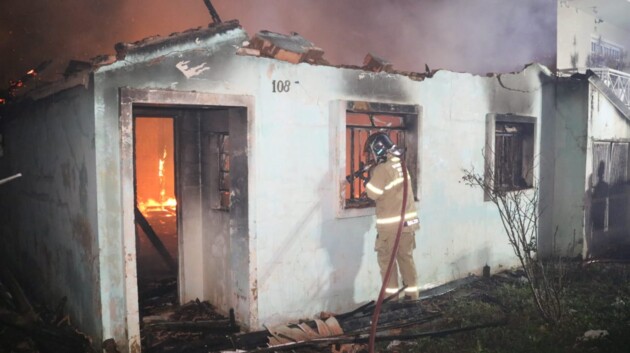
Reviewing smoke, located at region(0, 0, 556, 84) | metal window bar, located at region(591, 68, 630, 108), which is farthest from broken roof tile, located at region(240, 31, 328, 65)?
metal window bar, located at region(591, 68, 630, 108)

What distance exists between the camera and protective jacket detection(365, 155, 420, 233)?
5992 millimetres

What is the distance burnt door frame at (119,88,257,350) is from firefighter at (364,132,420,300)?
1738mm

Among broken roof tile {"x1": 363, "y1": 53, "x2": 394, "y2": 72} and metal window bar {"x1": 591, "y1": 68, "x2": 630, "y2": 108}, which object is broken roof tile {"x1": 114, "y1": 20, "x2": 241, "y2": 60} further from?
metal window bar {"x1": 591, "y1": 68, "x2": 630, "y2": 108}

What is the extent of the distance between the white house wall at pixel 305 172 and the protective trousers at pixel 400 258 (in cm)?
39

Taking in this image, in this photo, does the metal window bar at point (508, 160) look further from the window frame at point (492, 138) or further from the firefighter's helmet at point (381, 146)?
the firefighter's helmet at point (381, 146)

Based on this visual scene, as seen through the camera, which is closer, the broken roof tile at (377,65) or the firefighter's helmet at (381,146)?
the firefighter's helmet at (381,146)

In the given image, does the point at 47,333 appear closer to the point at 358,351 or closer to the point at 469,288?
the point at 358,351

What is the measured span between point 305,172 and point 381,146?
1.12 metres

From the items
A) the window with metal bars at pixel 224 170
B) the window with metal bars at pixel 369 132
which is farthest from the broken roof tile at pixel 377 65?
the window with metal bars at pixel 224 170

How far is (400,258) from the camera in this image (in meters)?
6.23

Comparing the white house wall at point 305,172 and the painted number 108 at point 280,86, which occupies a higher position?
the painted number 108 at point 280,86

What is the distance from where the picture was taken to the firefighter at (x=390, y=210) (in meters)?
6.02

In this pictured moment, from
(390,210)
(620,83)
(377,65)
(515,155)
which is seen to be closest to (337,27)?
(620,83)

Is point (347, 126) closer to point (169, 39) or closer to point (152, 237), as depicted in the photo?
point (169, 39)
